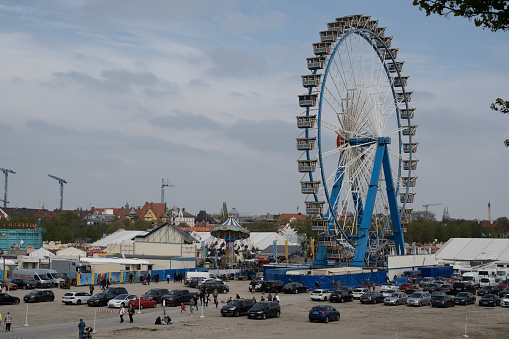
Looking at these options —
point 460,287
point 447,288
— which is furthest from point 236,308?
point 460,287

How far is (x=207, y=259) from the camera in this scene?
86375 millimetres

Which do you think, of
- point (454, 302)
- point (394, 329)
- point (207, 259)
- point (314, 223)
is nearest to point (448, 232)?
point (207, 259)

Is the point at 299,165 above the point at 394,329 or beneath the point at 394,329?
above

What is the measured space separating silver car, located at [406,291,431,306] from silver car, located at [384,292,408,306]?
66 cm

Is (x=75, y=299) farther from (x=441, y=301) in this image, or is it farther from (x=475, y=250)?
(x=475, y=250)

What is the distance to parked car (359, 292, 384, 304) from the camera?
4753cm

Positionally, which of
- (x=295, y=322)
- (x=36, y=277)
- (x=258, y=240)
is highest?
(x=258, y=240)

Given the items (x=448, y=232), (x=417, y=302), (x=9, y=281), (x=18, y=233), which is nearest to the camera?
(x=417, y=302)

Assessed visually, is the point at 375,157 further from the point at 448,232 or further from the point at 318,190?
the point at 448,232

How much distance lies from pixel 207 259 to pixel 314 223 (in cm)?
2540

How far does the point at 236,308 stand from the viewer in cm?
3934

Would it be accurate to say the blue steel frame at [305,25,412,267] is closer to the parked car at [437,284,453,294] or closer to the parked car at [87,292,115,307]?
the parked car at [437,284,453,294]

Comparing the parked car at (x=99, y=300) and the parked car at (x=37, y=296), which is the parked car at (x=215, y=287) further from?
the parked car at (x=37, y=296)

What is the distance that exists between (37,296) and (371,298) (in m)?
24.4
